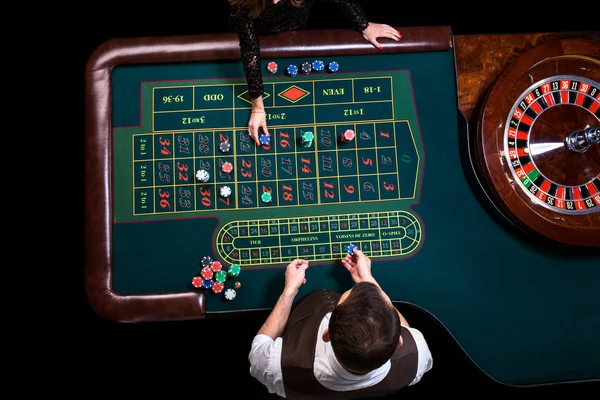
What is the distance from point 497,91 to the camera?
2572 mm

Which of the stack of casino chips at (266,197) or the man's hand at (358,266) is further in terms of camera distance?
the stack of casino chips at (266,197)

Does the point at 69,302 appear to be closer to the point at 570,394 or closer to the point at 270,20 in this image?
the point at 270,20

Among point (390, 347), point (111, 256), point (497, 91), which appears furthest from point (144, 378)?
point (497, 91)

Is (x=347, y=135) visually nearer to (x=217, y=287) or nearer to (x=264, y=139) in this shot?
(x=264, y=139)

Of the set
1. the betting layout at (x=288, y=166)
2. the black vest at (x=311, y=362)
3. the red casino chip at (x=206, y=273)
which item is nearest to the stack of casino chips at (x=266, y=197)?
the betting layout at (x=288, y=166)

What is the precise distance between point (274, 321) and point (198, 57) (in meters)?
1.64

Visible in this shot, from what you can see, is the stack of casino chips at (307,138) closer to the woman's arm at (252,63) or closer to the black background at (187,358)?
the woman's arm at (252,63)

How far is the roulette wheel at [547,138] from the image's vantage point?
254cm

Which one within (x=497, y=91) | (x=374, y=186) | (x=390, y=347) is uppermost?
(x=497, y=91)

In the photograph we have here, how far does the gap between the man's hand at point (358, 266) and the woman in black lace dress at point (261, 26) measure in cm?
90

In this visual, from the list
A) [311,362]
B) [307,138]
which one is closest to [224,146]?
[307,138]

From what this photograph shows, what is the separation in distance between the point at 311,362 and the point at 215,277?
769mm

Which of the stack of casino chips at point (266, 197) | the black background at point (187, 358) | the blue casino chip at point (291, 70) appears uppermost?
the blue casino chip at point (291, 70)

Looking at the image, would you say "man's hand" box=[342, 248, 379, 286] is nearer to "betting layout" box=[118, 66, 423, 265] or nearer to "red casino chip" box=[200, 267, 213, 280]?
"betting layout" box=[118, 66, 423, 265]
